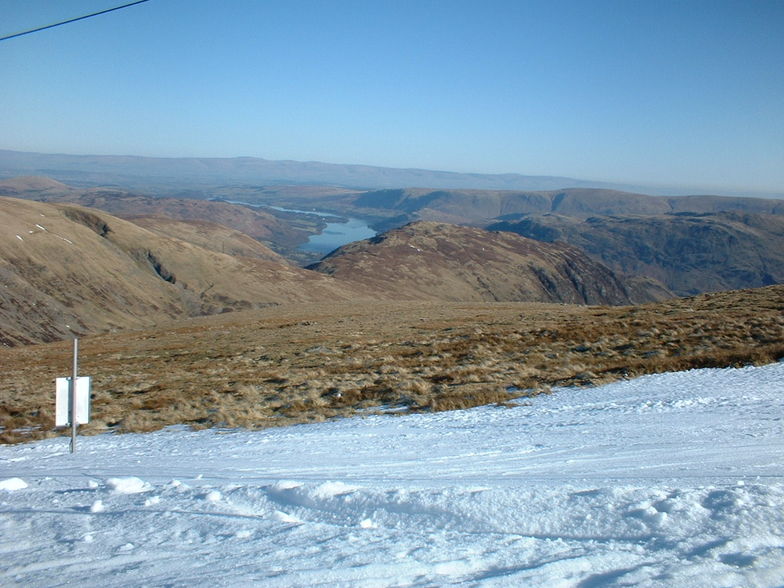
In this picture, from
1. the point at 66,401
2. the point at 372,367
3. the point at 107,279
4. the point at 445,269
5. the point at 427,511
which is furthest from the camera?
the point at 445,269

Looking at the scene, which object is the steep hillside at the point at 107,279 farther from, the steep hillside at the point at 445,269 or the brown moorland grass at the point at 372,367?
the brown moorland grass at the point at 372,367

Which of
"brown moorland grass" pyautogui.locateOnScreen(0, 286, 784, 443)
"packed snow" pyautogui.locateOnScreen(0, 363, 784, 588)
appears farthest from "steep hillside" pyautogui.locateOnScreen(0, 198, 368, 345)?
"packed snow" pyautogui.locateOnScreen(0, 363, 784, 588)

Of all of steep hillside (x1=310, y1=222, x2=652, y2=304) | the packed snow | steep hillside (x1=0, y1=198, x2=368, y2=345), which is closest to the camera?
the packed snow

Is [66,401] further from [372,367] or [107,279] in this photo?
[107,279]

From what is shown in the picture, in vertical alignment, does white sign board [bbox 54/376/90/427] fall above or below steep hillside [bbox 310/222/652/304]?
above

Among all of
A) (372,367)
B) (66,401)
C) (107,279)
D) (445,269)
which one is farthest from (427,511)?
(445,269)

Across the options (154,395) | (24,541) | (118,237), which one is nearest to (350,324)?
(154,395)

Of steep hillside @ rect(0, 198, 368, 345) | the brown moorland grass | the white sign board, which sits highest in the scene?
the white sign board

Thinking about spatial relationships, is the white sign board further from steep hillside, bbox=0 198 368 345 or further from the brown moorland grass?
steep hillside, bbox=0 198 368 345
